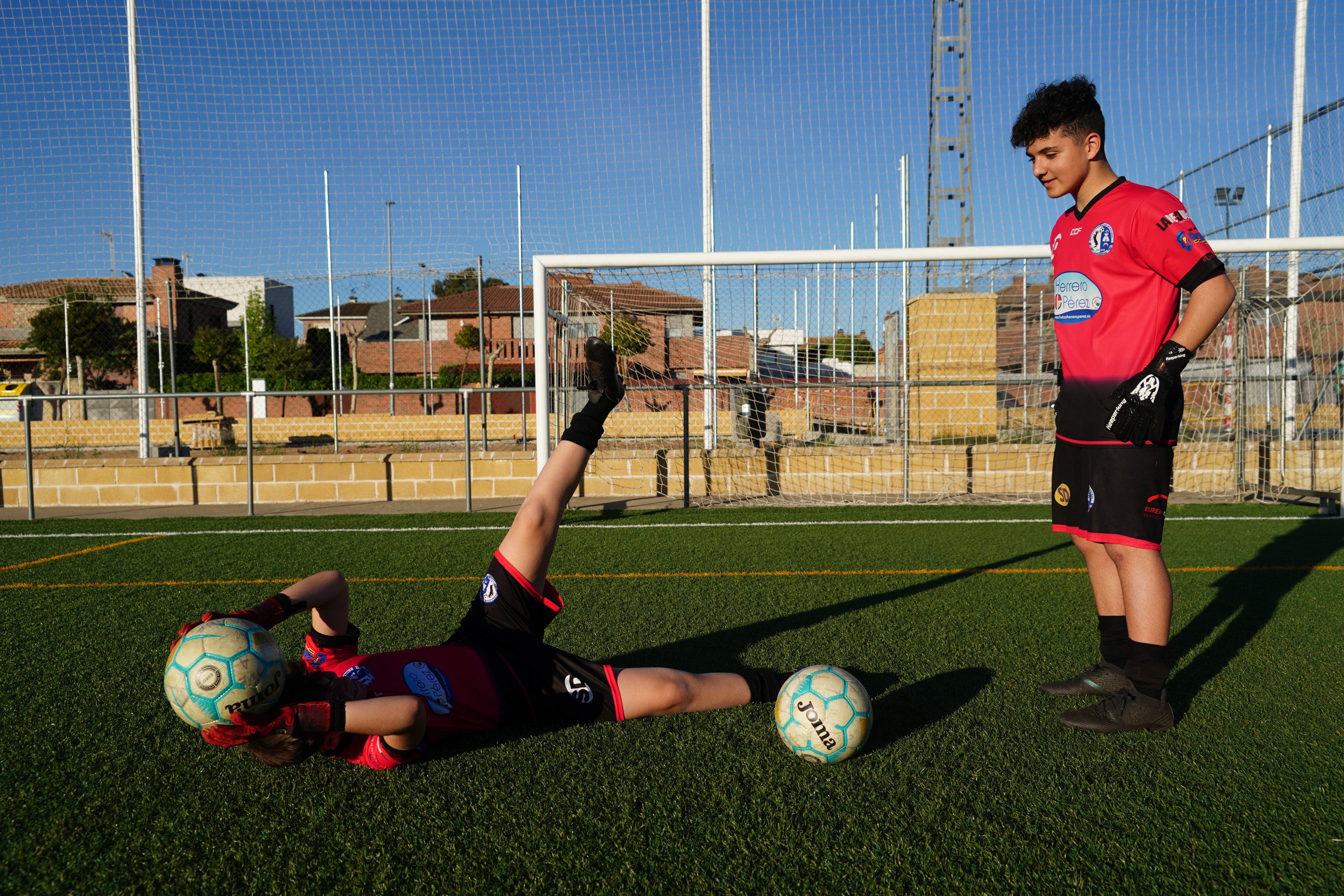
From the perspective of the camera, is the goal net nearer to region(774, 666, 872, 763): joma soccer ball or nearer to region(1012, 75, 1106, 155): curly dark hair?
region(1012, 75, 1106, 155): curly dark hair

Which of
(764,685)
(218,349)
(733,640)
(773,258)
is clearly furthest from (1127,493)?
(218,349)

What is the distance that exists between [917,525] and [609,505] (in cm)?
320

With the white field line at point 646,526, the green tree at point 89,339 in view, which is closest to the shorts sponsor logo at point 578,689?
the white field line at point 646,526

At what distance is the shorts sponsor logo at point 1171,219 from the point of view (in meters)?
2.72

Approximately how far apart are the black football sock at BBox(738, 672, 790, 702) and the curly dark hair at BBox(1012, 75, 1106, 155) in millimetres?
2193

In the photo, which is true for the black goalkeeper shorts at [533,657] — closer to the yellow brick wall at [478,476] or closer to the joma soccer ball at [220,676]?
the joma soccer ball at [220,676]

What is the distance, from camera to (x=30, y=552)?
649 centimetres

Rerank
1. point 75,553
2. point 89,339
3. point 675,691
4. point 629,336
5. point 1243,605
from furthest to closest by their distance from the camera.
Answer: point 89,339
point 629,336
point 75,553
point 1243,605
point 675,691

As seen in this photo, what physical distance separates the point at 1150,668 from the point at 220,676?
9.28 ft

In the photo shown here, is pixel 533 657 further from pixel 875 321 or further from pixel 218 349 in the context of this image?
pixel 218 349

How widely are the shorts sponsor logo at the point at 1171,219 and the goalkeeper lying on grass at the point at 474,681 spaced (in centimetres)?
203

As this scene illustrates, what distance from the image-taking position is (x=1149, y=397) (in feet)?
8.79

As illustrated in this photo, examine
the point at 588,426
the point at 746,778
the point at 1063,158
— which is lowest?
the point at 746,778

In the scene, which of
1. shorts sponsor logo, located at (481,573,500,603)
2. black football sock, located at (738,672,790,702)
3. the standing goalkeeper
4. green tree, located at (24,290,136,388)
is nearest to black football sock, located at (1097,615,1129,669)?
the standing goalkeeper
